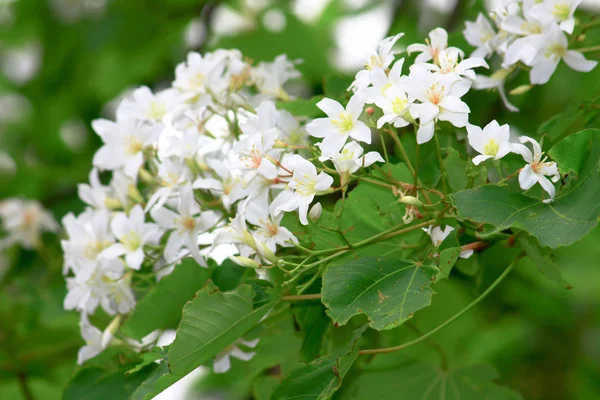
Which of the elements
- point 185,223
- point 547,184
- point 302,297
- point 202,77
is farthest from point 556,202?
point 202,77

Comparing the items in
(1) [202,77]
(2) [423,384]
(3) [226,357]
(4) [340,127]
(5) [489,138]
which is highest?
(1) [202,77]

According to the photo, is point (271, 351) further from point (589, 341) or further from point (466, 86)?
point (589, 341)

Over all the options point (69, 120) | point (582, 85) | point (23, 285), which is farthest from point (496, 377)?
point (69, 120)

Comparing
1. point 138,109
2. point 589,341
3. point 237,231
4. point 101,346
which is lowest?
point 589,341

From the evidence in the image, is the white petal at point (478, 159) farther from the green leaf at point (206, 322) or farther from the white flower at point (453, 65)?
the green leaf at point (206, 322)

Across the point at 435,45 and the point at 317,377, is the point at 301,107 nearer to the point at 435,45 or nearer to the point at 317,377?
the point at 435,45

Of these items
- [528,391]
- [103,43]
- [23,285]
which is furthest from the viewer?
[528,391]
